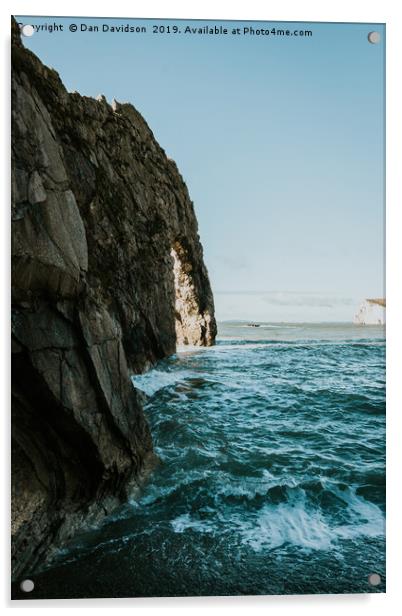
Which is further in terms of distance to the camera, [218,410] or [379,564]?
[218,410]

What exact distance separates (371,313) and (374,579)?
371 cm

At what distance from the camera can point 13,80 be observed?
16.9 feet

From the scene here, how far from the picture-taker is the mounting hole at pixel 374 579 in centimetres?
536

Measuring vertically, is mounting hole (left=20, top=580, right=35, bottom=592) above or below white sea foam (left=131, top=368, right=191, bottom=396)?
below

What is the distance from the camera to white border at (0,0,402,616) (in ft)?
16.7

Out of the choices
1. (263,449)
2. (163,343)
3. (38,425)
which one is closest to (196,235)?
(163,343)

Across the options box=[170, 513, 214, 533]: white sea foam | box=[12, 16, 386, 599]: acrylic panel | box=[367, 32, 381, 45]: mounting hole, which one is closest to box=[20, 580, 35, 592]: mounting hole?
box=[12, 16, 386, 599]: acrylic panel

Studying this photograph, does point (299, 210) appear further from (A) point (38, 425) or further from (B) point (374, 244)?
(A) point (38, 425)

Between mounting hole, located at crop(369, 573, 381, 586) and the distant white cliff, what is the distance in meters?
3.28

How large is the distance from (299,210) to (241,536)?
209 inches

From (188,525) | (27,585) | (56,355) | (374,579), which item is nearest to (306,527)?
(374,579)

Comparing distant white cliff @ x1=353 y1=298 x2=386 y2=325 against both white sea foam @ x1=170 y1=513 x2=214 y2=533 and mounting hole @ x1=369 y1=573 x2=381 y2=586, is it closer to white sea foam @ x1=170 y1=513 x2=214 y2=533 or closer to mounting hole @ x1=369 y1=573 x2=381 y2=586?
mounting hole @ x1=369 y1=573 x2=381 y2=586
